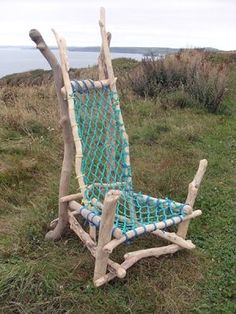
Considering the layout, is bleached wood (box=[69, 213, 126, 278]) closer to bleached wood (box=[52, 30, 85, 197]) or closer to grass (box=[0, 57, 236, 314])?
grass (box=[0, 57, 236, 314])

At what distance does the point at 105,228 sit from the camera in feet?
8.25

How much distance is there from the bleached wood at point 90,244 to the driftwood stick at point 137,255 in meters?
0.05

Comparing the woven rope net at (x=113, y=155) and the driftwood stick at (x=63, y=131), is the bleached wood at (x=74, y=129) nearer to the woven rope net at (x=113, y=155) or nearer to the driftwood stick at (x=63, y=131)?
the driftwood stick at (x=63, y=131)

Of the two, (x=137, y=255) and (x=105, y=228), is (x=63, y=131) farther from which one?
(x=137, y=255)

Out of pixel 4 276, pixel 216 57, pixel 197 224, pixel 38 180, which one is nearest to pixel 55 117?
pixel 38 180

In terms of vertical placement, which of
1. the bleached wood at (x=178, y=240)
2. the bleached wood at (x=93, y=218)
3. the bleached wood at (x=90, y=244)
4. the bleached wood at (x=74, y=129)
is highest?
the bleached wood at (x=74, y=129)

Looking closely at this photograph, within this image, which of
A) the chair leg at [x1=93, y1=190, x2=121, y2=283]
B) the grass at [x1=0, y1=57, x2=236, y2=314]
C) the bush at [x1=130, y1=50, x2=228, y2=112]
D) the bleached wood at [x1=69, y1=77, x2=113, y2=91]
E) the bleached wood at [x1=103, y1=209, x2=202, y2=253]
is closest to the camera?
the chair leg at [x1=93, y1=190, x2=121, y2=283]

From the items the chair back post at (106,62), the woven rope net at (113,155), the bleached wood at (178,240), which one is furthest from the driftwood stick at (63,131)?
the bleached wood at (178,240)

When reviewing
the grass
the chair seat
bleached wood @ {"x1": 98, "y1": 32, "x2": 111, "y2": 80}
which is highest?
bleached wood @ {"x1": 98, "y1": 32, "x2": 111, "y2": 80}

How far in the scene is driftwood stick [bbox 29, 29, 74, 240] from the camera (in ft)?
9.43

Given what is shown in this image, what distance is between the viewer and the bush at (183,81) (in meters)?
7.60

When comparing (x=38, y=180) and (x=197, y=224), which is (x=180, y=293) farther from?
(x=38, y=180)

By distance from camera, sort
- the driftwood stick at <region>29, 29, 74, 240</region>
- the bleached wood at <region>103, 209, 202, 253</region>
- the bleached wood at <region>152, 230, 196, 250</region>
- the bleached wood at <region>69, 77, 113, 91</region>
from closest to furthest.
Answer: the bleached wood at <region>103, 209, 202, 253</region>
the driftwood stick at <region>29, 29, 74, 240</region>
the bleached wood at <region>152, 230, 196, 250</region>
the bleached wood at <region>69, 77, 113, 91</region>

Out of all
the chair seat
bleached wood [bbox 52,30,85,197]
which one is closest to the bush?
the chair seat
